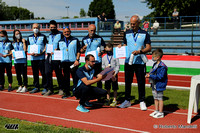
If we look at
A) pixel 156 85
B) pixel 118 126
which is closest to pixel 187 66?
pixel 156 85

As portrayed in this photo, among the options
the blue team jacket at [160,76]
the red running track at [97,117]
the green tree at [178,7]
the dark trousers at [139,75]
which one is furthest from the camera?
the green tree at [178,7]

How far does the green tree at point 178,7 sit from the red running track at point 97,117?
81.7ft

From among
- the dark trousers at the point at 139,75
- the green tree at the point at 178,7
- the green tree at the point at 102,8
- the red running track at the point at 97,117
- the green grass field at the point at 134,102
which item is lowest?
the red running track at the point at 97,117

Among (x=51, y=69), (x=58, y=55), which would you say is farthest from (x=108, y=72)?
(x=51, y=69)

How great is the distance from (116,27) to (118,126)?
1779 cm

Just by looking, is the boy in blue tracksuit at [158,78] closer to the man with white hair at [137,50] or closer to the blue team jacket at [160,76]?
the blue team jacket at [160,76]

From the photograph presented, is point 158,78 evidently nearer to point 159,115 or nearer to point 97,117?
point 159,115

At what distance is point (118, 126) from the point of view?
525 centimetres

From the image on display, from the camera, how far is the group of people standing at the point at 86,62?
6379 mm

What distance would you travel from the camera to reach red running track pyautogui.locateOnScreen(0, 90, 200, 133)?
5.17m

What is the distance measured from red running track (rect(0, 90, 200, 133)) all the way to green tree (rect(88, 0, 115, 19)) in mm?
89631

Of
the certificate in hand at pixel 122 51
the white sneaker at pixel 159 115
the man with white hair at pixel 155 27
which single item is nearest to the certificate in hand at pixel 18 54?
the certificate in hand at pixel 122 51

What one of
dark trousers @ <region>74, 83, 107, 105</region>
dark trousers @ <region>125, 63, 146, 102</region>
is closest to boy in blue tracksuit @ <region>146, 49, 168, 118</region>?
dark trousers @ <region>125, 63, 146, 102</region>

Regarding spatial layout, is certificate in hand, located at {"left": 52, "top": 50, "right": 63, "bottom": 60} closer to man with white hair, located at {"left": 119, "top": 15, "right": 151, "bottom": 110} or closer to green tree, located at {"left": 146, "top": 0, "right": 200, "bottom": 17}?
man with white hair, located at {"left": 119, "top": 15, "right": 151, "bottom": 110}
